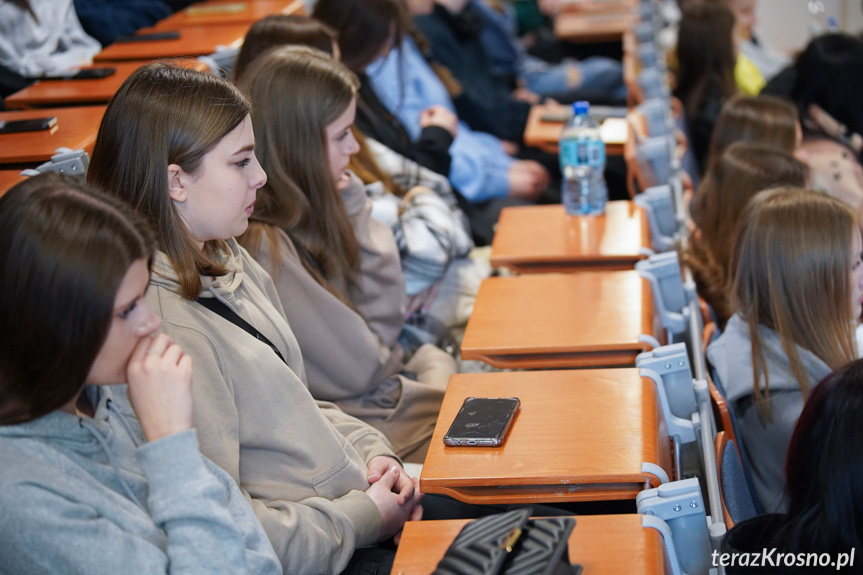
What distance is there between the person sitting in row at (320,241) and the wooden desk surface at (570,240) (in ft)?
1.57

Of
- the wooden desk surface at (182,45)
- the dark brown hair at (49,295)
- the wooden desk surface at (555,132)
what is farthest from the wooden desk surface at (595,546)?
the wooden desk surface at (555,132)

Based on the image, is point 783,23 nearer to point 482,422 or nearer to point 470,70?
point 470,70

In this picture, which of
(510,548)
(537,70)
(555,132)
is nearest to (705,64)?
(555,132)

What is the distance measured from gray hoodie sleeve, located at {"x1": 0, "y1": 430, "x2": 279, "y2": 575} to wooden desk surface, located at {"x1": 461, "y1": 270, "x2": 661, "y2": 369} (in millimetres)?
818

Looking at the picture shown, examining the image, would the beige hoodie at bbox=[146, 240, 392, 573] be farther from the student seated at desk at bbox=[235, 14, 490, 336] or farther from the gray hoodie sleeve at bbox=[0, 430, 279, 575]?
the student seated at desk at bbox=[235, 14, 490, 336]

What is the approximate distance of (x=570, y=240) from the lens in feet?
8.02

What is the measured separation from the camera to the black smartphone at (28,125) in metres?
1.87

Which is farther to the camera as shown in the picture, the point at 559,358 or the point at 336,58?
the point at 336,58

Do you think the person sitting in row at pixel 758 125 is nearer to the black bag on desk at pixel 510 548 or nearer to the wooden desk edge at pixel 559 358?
the wooden desk edge at pixel 559 358

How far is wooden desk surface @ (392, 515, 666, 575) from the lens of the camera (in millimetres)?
1226

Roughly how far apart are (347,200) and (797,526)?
1.33 metres

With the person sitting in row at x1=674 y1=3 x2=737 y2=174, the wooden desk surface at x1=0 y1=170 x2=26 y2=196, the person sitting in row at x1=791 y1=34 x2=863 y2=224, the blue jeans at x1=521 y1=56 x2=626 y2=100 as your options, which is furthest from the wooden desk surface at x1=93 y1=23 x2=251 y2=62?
the blue jeans at x1=521 y1=56 x2=626 y2=100

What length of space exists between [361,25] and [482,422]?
1.76 metres

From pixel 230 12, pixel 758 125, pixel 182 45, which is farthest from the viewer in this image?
pixel 230 12
